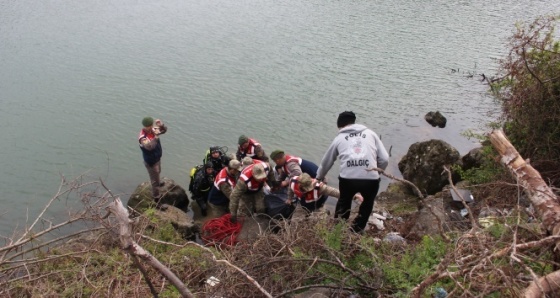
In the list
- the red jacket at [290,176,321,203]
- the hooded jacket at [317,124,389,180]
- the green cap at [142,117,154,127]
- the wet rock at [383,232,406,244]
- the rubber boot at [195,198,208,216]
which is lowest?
the rubber boot at [195,198,208,216]

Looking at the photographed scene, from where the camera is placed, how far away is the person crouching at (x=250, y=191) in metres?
7.46

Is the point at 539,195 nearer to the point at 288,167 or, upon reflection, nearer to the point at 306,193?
the point at 306,193

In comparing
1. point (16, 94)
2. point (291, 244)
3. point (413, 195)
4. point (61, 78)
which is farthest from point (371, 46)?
point (291, 244)

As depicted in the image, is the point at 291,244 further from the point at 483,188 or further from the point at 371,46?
the point at 371,46

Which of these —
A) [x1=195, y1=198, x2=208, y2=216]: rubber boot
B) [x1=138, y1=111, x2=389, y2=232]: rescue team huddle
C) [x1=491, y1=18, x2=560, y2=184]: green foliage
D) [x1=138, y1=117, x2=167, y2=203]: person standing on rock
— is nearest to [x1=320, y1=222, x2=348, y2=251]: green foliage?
[x1=138, y1=111, x2=389, y2=232]: rescue team huddle

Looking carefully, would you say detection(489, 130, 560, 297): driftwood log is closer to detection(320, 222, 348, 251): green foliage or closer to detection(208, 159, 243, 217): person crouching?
detection(320, 222, 348, 251): green foliage

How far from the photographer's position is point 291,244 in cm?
542

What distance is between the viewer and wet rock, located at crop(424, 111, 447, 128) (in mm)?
14492

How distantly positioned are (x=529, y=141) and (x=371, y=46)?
44.6 ft

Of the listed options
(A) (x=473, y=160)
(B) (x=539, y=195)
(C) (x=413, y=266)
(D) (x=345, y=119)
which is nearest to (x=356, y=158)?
(D) (x=345, y=119)

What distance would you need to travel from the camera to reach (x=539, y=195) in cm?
353

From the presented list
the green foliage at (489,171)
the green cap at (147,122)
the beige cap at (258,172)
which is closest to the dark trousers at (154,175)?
the green cap at (147,122)

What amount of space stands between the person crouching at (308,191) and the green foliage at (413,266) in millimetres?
2065

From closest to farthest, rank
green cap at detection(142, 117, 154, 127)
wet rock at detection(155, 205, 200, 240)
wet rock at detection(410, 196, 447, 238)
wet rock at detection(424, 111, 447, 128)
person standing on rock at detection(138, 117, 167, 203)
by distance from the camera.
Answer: wet rock at detection(410, 196, 447, 238) < wet rock at detection(155, 205, 200, 240) < green cap at detection(142, 117, 154, 127) < person standing on rock at detection(138, 117, 167, 203) < wet rock at detection(424, 111, 447, 128)
